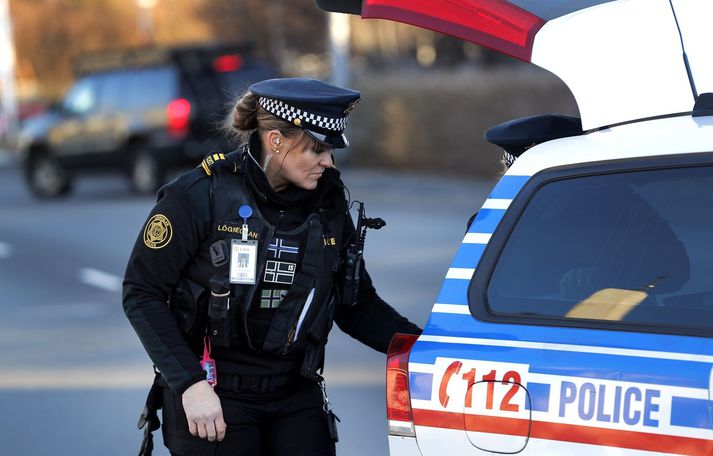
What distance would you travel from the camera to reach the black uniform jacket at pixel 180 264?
3.20 meters

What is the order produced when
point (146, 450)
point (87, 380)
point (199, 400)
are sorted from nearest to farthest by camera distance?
point (199, 400) → point (146, 450) → point (87, 380)

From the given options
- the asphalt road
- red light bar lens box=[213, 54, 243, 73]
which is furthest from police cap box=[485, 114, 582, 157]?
red light bar lens box=[213, 54, 243, 73]

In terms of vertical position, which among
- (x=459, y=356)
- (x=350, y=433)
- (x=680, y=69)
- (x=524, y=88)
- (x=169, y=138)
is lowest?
(x=350, y=433)

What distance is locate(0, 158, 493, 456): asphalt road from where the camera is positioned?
20.7 ft

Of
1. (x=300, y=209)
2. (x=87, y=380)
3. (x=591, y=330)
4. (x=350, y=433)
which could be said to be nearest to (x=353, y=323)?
(x=300, y=209)

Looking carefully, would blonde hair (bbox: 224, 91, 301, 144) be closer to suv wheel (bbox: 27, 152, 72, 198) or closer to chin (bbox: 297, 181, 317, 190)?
chin (bbox: 297, 181, 317, 190)

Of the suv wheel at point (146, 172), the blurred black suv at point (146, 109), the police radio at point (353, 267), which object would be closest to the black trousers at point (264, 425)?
the police radio at point (353, 267)

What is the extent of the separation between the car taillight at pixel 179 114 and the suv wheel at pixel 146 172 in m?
0.59

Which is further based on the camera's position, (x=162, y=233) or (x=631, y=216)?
(x=162, y=233)

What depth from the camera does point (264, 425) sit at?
11.3ft

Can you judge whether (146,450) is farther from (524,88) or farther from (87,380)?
(524,88)

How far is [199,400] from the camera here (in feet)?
10.4

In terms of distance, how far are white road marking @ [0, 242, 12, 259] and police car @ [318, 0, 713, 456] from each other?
33.6 feet

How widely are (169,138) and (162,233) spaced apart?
1414 centimetres
